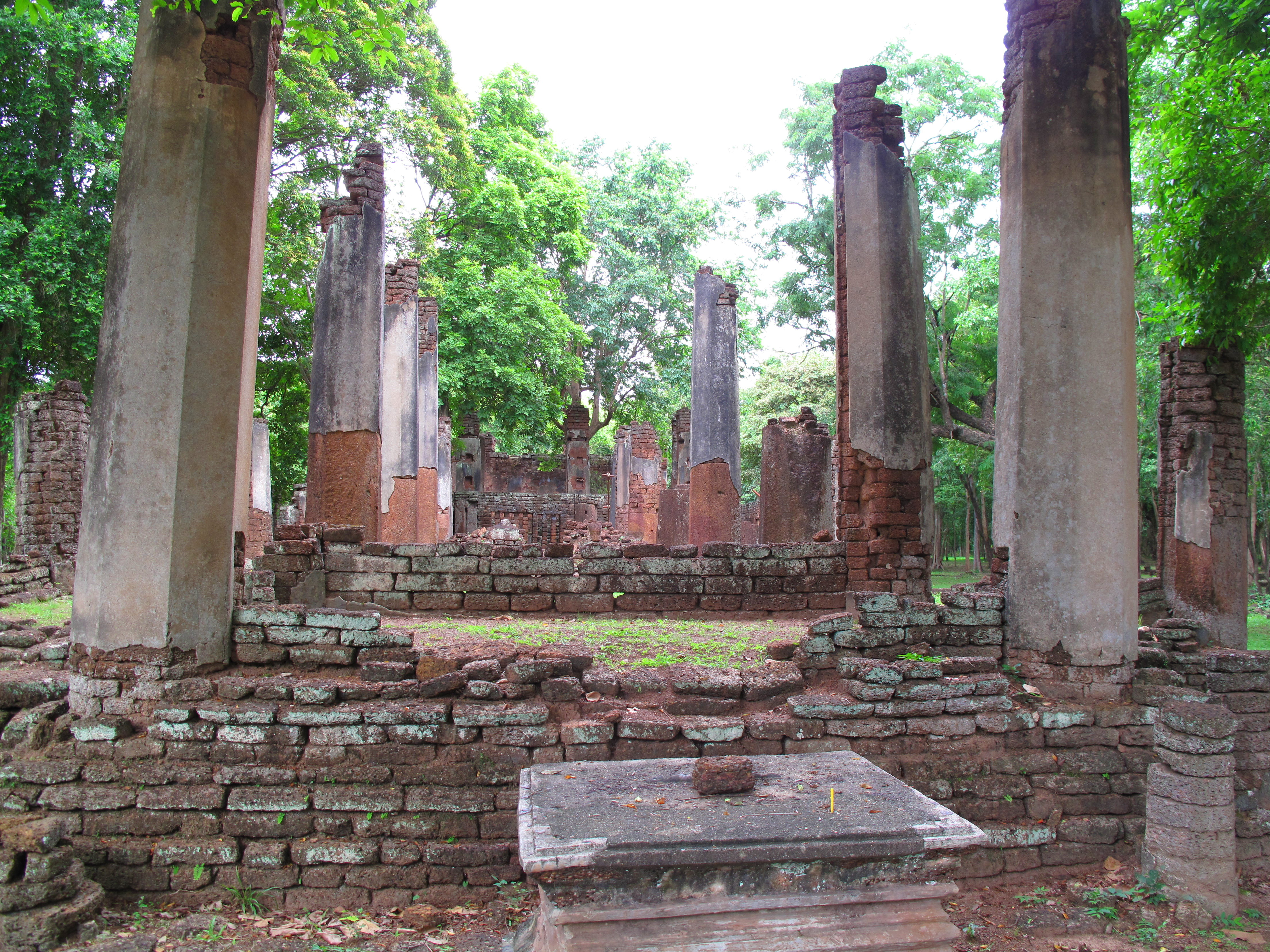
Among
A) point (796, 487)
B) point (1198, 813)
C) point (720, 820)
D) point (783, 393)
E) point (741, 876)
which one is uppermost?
point (783, 393)

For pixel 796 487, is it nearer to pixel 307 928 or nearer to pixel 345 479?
pixel 345 479

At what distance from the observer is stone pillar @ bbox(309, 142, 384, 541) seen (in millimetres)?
8828

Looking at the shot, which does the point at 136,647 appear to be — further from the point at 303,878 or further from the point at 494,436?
A: the point at 494,436

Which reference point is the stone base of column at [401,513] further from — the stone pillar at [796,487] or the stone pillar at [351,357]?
the stone pillar at [796,487]

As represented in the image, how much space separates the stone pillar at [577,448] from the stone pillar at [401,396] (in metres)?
15.0

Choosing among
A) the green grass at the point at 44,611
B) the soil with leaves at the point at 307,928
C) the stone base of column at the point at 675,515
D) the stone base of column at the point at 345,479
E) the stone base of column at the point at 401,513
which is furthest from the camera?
the stone base of column at the point at 675,515

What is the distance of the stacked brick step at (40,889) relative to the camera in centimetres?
329

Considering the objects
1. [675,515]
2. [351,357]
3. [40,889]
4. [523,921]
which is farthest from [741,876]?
[675,515]

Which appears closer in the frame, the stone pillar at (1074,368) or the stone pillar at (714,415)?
the stone pillar at (1074,368)

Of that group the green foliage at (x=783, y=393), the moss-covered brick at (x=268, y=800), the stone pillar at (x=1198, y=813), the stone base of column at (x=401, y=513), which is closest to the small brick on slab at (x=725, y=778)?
the moss-covered brick at (x=268, y=800)

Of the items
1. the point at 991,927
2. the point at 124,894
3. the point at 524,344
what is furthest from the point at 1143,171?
the point at 524,344

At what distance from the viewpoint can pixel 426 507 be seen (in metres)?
13.6

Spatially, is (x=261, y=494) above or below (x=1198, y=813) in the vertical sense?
above

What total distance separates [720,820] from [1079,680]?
10.2 ft
